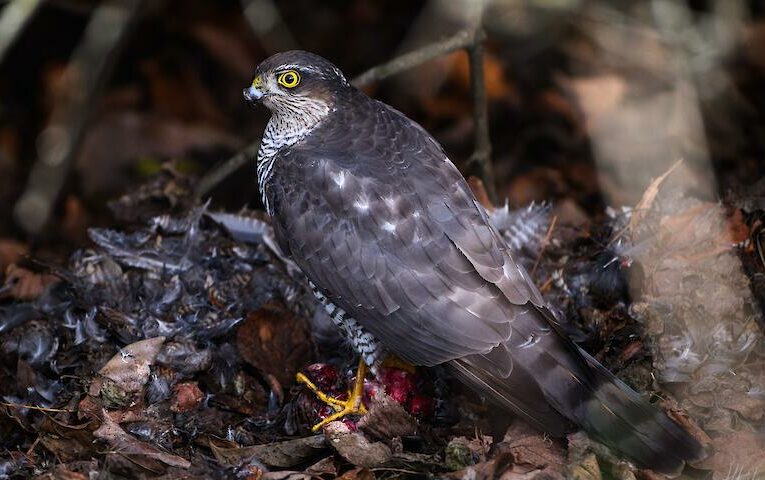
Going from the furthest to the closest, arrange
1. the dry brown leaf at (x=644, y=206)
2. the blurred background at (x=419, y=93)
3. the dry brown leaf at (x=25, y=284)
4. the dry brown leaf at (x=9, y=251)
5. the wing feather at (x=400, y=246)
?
1. the blurred background at (x=419, y=93)
2. the dry brown leaf at (x=9, y=251)
3. the dry brown leaf at (x=25, y=284)
4. the dry brown leaf at (x=644, y=206)
5. the wing feather at (x=400, y=246)

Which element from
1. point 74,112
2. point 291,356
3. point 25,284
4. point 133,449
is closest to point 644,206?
point 291,356

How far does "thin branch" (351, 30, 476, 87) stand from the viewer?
16.5 ft

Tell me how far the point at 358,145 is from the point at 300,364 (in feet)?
3.21

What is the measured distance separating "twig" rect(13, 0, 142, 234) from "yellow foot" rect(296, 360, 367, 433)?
6.83 feet

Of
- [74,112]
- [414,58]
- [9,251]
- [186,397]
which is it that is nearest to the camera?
[186,397]

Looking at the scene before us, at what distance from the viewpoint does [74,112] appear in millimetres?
6102

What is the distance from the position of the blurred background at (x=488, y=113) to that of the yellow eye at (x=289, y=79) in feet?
3.09

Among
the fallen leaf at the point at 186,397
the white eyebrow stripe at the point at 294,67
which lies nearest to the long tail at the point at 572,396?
the fallen leaf at the point at 186,397

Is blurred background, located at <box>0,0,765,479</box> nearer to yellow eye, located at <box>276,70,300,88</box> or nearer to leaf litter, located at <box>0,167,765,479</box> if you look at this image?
leaf litter, located at <box>0,167,765,479</box>

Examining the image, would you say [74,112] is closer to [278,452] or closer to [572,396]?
[278,452]

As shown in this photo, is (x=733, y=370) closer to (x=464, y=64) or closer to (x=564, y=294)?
(x=564, y=294)

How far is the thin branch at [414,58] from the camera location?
5020 mm

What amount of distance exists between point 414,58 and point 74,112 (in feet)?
7.34

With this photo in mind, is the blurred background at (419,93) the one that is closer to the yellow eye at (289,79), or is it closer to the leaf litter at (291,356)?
the leaf litter at (291,356)
